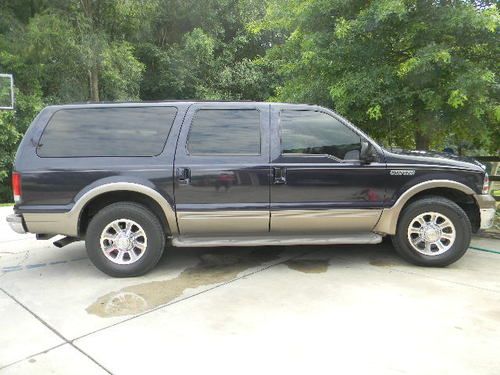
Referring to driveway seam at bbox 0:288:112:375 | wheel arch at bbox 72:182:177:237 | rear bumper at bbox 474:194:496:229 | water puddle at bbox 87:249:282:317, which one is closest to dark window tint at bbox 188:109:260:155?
wheel arch at bbox 72:182:177:237

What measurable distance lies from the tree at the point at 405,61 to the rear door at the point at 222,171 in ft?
7.02

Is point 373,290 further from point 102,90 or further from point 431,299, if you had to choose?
point 102,90

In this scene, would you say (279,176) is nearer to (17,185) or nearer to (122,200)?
(122,200)

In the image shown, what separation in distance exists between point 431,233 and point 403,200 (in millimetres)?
503

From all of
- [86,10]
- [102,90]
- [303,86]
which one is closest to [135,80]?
[102,90]

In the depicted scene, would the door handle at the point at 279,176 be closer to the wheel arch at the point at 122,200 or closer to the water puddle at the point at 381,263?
the wheel arch at the point at 122,200

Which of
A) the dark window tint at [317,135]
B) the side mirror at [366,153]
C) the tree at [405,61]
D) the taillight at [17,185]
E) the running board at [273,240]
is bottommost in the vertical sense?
the running board at [273,240]

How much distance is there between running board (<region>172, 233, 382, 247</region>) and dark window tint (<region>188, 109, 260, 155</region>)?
950mm

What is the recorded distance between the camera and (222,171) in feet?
14.8

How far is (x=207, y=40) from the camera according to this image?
18953mm

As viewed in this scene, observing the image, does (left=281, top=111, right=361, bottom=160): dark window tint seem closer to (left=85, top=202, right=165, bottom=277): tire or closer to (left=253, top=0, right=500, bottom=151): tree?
(left=253, top=0, right=500, bottom=151): tree

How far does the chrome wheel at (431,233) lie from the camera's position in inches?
187

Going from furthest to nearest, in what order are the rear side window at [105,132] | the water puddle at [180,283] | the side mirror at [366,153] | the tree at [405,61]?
the tree at [405,61] < the side mirror at [366,153] < the rear side window at [105,132] < the water puddle at [180,283]

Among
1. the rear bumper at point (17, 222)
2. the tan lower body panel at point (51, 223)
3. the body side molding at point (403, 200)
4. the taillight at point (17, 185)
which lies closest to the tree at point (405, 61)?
the body side molding at point (403, 200)
